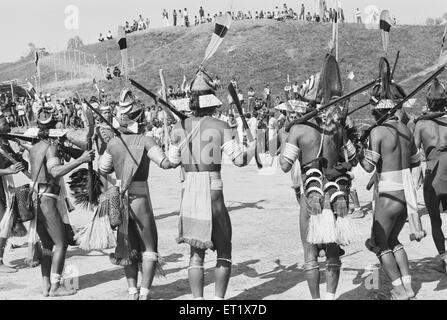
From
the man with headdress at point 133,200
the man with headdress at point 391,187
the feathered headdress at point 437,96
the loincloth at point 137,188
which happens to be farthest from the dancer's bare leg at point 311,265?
the feathered headdress at point 437,96

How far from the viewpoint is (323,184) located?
600 cm

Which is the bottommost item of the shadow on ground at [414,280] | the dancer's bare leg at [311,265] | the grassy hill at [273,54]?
the shadow on ground at [414,280]

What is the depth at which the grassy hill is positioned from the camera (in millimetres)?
49469

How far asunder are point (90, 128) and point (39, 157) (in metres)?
0.85

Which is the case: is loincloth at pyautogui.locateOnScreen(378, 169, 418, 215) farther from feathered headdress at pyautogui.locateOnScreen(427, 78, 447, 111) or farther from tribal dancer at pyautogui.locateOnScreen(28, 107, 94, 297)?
Answer: tribal dancer at pyautogui.locateOnScreen(28, 107, 94, 297)

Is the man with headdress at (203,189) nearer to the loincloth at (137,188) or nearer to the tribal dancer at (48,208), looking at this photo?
the loincloth at (137,188)

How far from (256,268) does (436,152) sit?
2.52 m

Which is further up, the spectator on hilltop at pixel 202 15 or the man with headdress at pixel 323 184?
the spectator on hilltop at pixel 202 15

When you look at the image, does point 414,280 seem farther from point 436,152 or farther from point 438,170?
point 436,152

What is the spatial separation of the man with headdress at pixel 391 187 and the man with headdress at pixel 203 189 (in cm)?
132

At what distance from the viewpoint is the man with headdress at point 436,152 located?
292 inches

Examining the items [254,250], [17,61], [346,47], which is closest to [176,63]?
[346,47]

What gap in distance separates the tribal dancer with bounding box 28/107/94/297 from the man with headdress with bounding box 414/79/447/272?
13.5 feet

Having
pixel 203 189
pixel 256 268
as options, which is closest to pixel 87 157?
pixel 203 189
